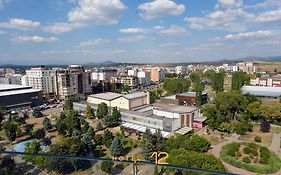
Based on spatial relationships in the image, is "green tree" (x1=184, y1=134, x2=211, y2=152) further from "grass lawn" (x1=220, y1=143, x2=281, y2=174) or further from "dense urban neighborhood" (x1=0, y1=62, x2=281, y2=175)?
"grass lawn" (x1=220, y1=143, x2=281, y2=174)

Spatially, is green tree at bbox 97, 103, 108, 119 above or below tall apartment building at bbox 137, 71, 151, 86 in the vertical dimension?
below

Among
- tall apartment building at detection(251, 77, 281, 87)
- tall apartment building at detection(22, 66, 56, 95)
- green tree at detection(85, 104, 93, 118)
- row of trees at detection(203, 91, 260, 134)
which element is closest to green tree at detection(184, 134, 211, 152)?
row of trees at detection(203, 91, 260, 134)

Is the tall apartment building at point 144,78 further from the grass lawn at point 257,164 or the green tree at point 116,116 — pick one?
the grass lawn at point 257,164

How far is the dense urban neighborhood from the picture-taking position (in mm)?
4359

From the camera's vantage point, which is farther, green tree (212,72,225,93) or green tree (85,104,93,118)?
green tree (212,72,225,93)

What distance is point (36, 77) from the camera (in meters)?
15.6

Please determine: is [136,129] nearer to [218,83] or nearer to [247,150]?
[247,150]

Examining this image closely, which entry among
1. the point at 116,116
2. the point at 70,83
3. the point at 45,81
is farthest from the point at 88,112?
the point at 45,81

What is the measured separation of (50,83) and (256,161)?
43.3 ft

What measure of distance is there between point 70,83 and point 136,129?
8.13 meters

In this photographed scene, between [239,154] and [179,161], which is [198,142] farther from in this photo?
[179,161]

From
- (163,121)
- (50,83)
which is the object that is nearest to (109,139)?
(163,121)

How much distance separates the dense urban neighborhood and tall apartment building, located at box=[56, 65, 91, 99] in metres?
0.06

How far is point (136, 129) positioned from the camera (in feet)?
27.7
